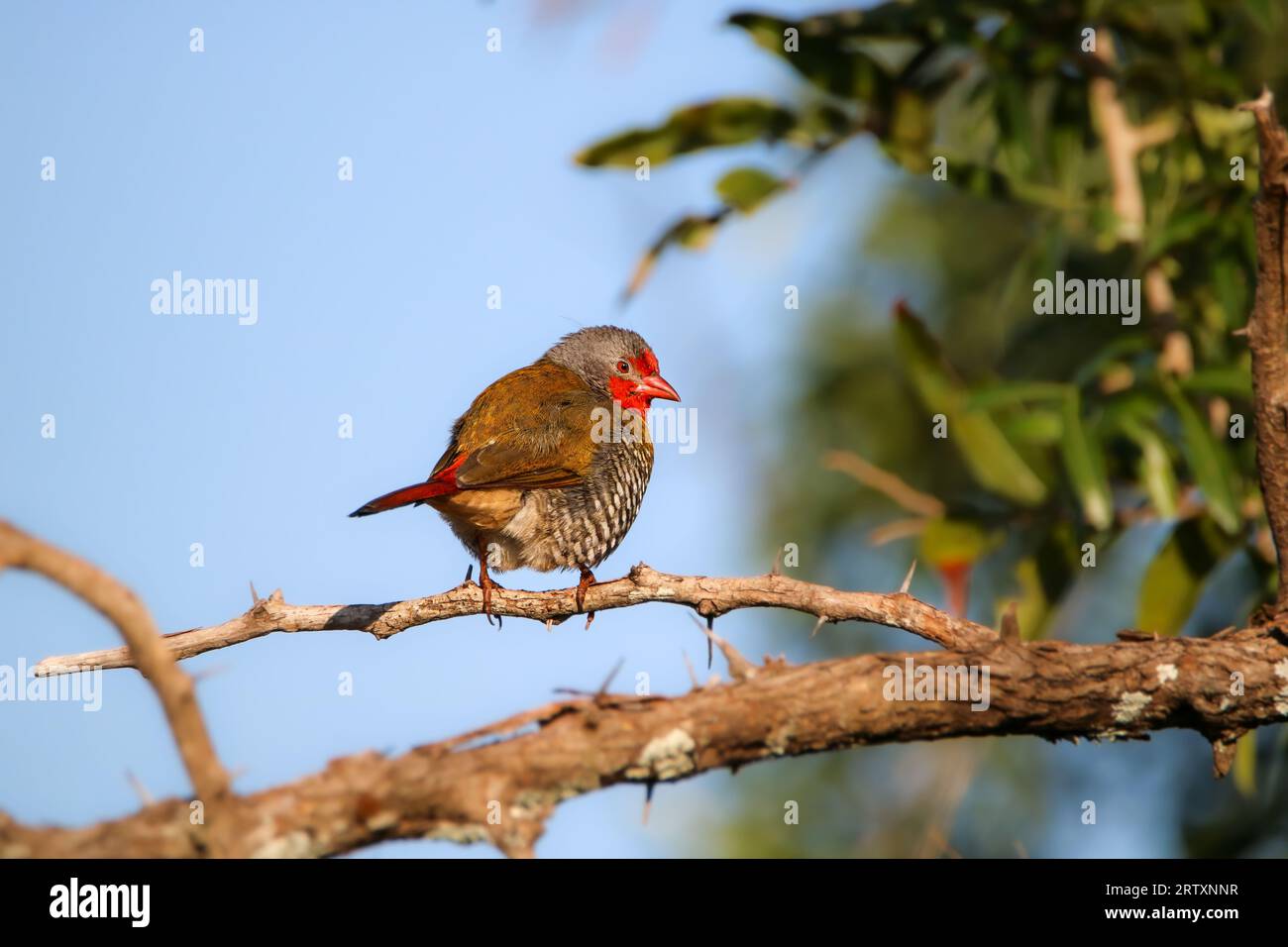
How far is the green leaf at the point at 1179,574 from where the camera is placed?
4.82 meters

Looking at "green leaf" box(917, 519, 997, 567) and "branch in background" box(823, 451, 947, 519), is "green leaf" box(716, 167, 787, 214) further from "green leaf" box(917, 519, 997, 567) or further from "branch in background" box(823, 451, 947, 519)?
"green leaf" box(917, 519, 997, 567)

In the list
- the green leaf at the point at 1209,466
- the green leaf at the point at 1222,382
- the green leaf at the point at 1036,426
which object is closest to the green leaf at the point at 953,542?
the green leaf at the point at 1036,426

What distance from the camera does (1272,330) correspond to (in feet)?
12.4

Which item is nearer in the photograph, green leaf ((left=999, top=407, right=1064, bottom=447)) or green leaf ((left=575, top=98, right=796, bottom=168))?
green leaf ((left=999, top=407, right=1064, bottom=447))

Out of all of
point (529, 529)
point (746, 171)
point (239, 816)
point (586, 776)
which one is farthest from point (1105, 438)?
point (239, 816)

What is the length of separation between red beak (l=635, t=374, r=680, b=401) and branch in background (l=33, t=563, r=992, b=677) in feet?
7.28

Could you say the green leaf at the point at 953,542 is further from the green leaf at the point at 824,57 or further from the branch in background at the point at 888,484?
the green leaf at the point at 824,57

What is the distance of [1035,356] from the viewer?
668 centimetres

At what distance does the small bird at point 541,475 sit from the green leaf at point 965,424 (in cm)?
132

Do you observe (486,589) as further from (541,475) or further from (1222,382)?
(1222,382)

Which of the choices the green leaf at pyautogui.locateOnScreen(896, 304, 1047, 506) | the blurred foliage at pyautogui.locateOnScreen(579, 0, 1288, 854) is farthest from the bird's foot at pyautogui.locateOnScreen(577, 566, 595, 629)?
the green leaf at pyautogui.locateOnScreen(896, 304, 1047, 506)

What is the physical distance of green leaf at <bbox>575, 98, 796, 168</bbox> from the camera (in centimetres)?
542
